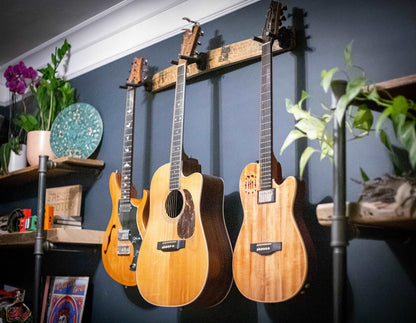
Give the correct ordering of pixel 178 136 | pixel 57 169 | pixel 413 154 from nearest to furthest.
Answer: pixel 413 154, pixel 178 136, pixel 57 169

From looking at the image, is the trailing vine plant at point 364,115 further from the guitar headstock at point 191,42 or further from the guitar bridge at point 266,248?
the guitar headstock at point 191,42

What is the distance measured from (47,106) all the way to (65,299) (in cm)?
136

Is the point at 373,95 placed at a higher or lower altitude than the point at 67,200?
higher

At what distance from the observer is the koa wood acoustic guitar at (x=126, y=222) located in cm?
273

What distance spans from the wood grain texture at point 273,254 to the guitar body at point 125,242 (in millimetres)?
713

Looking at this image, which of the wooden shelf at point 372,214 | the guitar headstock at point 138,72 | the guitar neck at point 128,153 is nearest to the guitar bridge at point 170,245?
the guitar neck at point 128,153

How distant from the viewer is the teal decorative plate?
3447mm

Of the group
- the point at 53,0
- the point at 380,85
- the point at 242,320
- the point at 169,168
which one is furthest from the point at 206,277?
the point at 53,0

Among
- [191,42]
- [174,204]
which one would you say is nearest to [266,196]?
[174,204]

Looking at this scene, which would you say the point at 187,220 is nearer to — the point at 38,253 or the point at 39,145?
the point at 38,253

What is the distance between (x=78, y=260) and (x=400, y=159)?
2277 millimetres

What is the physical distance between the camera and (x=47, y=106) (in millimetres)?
3721

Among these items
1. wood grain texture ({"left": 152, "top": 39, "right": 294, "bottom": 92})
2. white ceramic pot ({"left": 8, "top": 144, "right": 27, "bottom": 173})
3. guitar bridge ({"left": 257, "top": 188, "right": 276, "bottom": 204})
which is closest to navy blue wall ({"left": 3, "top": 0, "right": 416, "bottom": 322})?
wood grain texture ({"left": 152, "top": 39, "right": 294, "bottom": 92})

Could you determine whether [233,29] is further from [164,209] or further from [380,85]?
[380,85]
